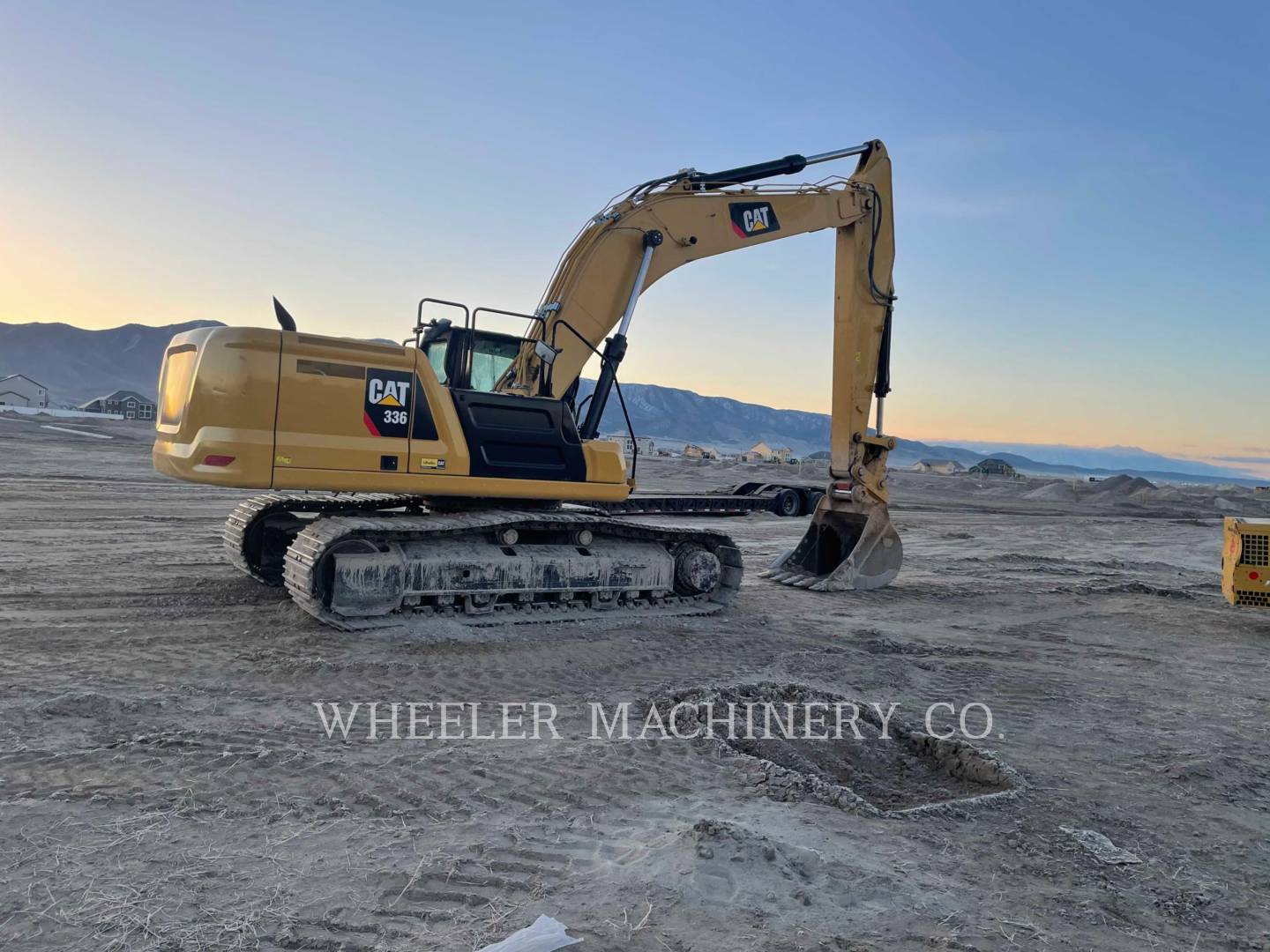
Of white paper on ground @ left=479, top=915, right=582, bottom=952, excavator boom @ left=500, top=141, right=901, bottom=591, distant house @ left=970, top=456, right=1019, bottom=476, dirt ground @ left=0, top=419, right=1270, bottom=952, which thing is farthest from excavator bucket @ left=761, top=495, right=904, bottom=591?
distant house @ left=970, top=456, right=1019, bottom=476

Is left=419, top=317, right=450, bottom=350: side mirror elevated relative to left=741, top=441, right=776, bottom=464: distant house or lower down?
elevated

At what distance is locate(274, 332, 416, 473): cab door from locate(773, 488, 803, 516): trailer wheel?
456 cm

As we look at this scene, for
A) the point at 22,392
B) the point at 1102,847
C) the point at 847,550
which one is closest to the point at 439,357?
the point at 847,550

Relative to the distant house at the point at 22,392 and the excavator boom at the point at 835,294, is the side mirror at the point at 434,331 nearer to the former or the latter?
the excavator boom at the point at 835,294

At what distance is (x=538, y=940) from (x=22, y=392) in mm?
104436

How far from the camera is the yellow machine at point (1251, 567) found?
30.0 feet

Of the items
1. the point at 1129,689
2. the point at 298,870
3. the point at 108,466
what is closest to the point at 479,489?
the point at 298,870

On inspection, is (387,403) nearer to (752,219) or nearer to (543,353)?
(543,353)

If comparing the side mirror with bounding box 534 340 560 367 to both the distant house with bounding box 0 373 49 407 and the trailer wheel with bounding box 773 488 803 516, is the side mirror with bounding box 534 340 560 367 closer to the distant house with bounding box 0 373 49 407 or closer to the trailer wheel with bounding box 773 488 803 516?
the trailer wheel with bounding box 773 488 803 516

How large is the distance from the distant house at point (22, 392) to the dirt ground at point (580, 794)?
93.6m

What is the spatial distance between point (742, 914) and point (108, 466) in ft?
86.3

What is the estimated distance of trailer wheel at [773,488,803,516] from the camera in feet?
32.4

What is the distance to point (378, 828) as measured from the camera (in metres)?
3.62

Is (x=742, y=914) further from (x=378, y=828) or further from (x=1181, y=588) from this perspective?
(x=1181, y=588)
